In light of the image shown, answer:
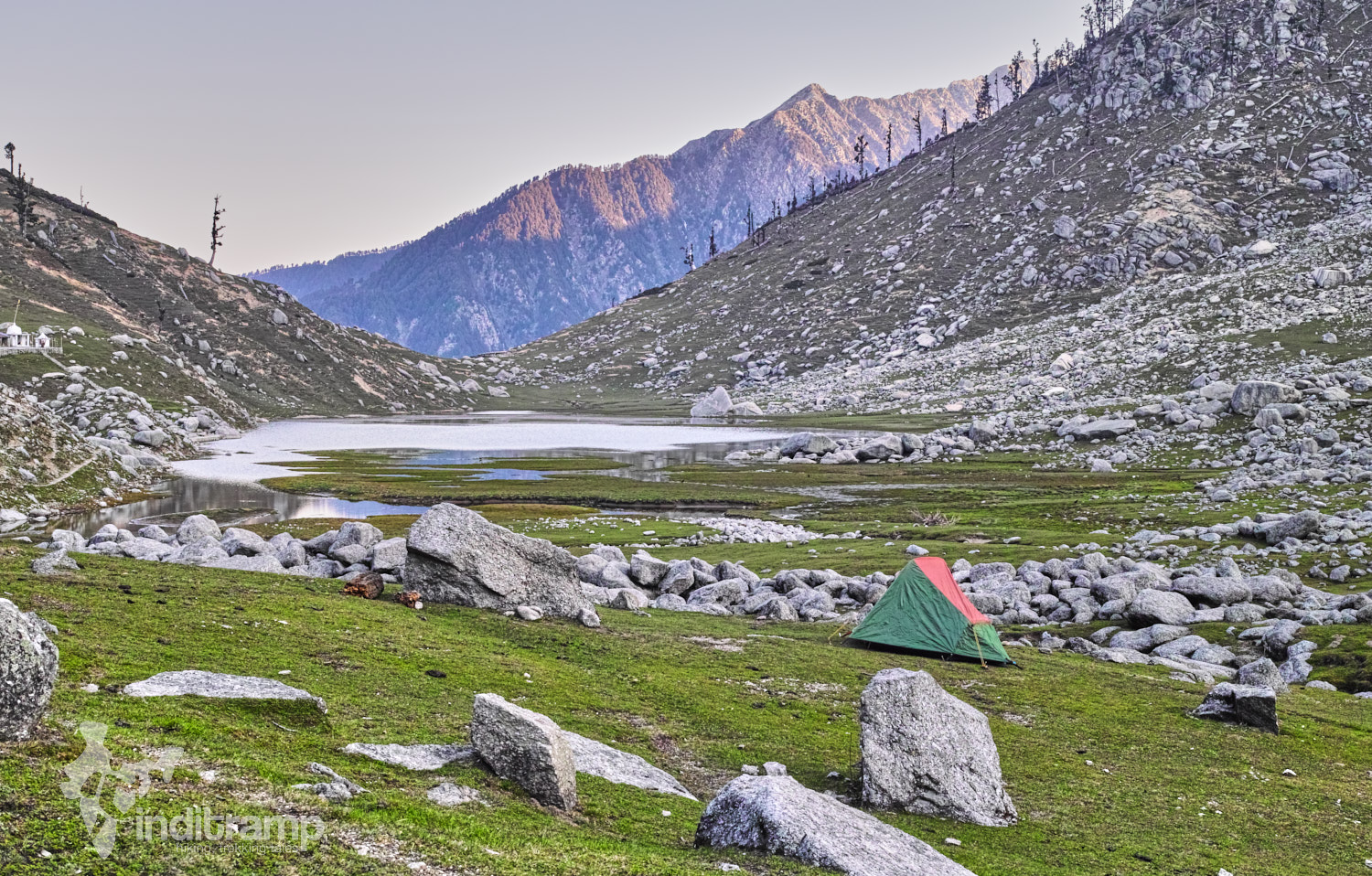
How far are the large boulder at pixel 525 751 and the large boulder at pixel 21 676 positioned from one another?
6509 mm

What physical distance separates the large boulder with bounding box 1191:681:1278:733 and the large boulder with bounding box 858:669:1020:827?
460 inches

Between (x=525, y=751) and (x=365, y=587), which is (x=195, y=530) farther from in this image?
(x=525, y=751)

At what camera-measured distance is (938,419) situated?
160 m

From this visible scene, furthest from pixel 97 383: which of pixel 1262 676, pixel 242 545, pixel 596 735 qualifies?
pixel 1262 676

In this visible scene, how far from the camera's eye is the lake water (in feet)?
245

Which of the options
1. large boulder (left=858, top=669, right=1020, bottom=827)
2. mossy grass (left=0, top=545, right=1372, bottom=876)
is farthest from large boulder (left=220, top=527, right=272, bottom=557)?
large boulder (left=858, top=669, right=1020, bottom=827)

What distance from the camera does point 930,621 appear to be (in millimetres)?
34906

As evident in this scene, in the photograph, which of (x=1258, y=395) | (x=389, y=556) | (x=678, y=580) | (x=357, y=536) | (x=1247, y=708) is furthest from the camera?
(x=1258, y=395)

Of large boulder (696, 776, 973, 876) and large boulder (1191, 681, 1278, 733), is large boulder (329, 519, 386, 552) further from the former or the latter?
large boulder (1191, 681, 1278, 733)

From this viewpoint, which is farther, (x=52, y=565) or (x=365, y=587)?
(x=365, y=587)

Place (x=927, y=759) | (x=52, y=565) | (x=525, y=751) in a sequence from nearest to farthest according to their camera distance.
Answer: (x=525, y=751)
(x=927, y=759)
(x=52, y=565)

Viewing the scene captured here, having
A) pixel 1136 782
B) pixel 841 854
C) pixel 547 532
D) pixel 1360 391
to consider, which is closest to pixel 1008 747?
pixel 1136 782

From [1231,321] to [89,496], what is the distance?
167 metres

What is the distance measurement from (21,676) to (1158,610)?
42754mm
